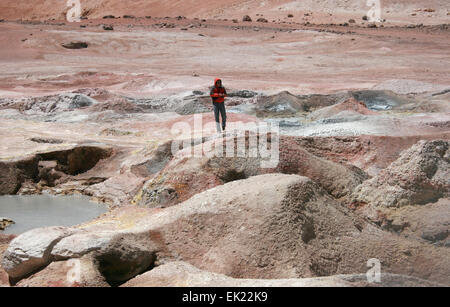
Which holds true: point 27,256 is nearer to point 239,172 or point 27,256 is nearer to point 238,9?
point 239,172

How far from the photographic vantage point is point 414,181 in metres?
5.96

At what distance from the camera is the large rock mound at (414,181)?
591cm

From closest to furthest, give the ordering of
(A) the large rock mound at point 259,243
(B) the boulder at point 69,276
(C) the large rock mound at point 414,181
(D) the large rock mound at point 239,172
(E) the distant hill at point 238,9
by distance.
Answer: (B) the boulder at point 69,276
(A) the large rock mound at point 259,243
(C) the large rock mound at point 414,181
(D) the large rock mound at point 239,172
(E) the distant hill at point 238,9

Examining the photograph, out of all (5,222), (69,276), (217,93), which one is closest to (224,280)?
(69,276)

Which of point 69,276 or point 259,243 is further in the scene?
point 259,243

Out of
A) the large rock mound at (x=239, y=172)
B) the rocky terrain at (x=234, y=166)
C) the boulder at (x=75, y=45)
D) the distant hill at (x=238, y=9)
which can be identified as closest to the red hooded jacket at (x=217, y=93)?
the rocky terrain at (x=234, y=166)

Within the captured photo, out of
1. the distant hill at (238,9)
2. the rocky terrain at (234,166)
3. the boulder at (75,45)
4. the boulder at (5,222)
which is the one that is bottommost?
the boulder at (5,222)

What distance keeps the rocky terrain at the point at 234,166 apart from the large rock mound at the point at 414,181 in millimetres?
16

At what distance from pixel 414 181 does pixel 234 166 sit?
1937mm

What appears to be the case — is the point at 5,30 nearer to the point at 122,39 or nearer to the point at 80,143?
the point at 122,39

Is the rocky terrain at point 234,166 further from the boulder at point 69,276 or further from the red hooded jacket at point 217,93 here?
the red hooded jacket at point 217,93

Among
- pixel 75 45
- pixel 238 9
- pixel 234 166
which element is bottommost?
pixel 234 166

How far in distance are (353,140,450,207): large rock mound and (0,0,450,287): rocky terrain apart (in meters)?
0.02
